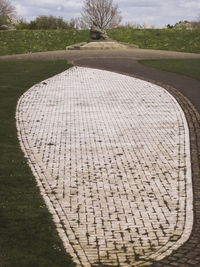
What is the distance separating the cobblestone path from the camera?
822cm

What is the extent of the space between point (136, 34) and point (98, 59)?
61.5 ft

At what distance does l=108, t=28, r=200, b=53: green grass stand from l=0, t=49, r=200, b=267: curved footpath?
2276cm

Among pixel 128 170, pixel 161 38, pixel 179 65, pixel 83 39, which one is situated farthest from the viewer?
pixel 161 38

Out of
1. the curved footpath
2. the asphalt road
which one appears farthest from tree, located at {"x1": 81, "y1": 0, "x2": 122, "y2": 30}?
the curved footpath

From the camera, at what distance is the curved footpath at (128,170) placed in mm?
7996

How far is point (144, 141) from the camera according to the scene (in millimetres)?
14016

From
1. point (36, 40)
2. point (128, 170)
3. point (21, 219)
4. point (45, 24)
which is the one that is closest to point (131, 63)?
point (36, 40)

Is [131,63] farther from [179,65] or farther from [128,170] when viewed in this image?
[128,170]

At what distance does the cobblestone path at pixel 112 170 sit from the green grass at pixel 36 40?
24.2 metres

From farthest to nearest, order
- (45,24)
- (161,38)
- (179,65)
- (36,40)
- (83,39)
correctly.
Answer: (45,24) → (161,38) → (83,39) → (36,40) → (179,65)

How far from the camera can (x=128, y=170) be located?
38.1ft

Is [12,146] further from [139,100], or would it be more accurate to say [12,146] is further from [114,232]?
[139,100]

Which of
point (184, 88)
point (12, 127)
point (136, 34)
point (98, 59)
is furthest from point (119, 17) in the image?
point (12, 127)

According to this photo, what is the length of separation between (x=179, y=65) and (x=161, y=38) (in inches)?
769
